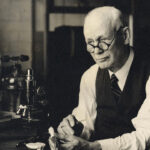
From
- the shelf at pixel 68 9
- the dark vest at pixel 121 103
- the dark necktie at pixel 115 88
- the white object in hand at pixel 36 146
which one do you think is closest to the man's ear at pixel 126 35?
the dark vest at pixel 121 103

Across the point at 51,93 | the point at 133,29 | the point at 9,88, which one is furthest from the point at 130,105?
the point at 133,29

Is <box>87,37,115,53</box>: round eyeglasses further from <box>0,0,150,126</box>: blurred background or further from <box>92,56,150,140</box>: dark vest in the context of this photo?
<box>0,0,150,126</box>: blurred background

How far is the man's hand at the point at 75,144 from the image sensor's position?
1.61 m

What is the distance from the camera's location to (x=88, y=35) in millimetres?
1872

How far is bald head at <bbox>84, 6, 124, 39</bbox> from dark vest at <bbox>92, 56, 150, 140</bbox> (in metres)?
0.27

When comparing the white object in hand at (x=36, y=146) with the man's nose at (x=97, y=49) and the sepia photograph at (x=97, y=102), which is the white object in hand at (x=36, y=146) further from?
the man's nose at (x=97, y=49)

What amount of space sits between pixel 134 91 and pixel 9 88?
2.79ft

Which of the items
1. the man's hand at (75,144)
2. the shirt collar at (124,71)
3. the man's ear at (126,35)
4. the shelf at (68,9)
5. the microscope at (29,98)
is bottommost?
the man's hand at (75,144)

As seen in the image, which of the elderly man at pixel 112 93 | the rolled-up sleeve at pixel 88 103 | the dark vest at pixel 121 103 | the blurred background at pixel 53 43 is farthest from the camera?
the blurred background at pixel 53 43

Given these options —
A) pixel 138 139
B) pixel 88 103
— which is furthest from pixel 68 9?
pixel 138 139

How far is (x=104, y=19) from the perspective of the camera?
1.83 meters

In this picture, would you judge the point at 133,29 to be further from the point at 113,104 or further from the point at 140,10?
the point at 113,104

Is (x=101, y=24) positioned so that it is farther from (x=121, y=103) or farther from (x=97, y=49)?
(x=121, y=103)

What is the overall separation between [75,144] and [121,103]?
443 millimetres
